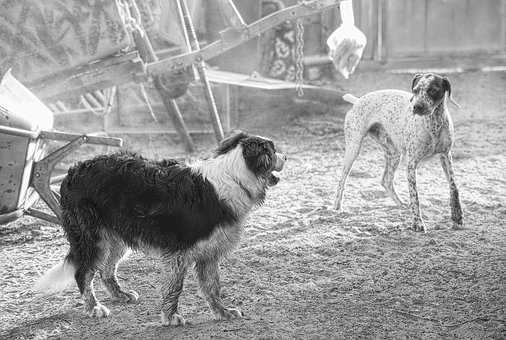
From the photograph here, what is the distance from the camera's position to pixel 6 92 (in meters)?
5.25

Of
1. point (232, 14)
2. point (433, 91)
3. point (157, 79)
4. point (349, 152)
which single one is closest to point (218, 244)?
point (433, 91)

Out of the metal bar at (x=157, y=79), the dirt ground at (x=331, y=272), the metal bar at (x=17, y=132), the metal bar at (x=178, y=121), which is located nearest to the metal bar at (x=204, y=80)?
the metal bar at (x=157, y=79)

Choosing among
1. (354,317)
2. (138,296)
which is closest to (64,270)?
(138,296)

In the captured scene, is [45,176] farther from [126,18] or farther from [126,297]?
[126,18]

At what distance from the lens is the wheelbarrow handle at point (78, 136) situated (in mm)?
4980

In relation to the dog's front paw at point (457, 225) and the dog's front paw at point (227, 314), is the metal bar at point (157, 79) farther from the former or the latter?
the dog's front paw at point (227, 314)

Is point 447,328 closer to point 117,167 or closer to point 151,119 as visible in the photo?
point 117,167

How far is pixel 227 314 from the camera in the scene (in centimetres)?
390

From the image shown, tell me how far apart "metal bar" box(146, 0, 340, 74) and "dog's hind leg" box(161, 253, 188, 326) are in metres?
3.51

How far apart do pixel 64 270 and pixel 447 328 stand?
2.13 metres

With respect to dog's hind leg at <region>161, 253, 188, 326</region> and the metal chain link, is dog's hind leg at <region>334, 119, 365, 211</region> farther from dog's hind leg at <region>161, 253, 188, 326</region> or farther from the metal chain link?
dog's hind leg at <region>161, 253, 188, 326</region>

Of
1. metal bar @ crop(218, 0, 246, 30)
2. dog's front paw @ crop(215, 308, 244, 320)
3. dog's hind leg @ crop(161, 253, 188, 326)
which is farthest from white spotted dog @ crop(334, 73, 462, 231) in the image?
dog's hind leg @ crop(161, 253, 188, 326)

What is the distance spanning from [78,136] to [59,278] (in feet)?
4.55

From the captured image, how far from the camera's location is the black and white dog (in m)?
3.75
